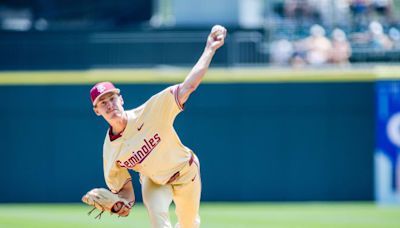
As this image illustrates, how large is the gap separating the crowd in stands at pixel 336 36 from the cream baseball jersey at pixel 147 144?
796cm

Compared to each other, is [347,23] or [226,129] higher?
[347,23]

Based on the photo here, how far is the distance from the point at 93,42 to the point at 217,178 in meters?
3.05

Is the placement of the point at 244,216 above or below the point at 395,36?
below

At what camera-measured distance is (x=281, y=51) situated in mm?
15812

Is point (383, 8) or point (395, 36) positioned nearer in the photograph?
point (395, 36)

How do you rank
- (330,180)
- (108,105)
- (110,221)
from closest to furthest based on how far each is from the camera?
(108,105), (110,221), (330,180)

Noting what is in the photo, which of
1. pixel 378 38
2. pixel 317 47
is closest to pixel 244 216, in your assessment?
pixel 317 47

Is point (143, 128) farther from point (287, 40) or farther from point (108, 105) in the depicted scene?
point (287, 40)

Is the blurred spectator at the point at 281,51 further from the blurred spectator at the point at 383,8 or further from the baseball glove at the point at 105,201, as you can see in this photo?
the baseball glove at the point at 105,201

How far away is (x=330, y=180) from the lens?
1495cm

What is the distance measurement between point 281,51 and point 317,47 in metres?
0.61

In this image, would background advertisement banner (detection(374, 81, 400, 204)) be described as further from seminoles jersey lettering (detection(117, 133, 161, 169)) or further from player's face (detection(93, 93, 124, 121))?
player's face (detection(93, 93, 124, 121))

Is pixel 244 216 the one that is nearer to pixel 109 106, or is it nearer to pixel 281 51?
pixel 281 51

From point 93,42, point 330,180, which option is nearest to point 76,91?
point 93,42
